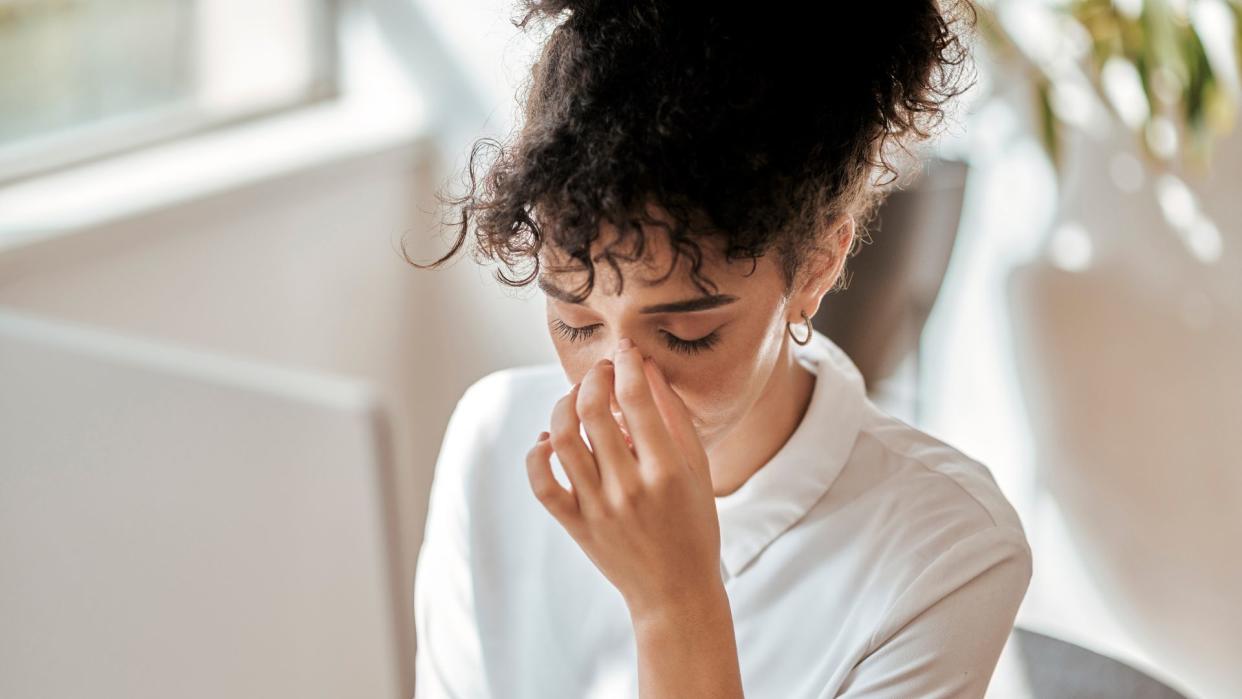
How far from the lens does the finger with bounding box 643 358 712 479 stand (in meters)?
0.94

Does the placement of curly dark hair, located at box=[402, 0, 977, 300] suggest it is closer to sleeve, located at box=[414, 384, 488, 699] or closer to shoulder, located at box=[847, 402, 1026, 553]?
shoulder, located at box=[847, 402, 1026, 553]

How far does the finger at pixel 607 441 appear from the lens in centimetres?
92

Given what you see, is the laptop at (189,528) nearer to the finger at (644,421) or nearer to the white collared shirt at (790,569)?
the finger at (644,421)

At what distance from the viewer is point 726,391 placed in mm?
987

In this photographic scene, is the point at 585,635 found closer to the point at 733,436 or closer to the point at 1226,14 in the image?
the point at 733,436

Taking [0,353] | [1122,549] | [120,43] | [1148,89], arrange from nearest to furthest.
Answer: [0,353]
[1148,89]
[120,43]
[1122,549]

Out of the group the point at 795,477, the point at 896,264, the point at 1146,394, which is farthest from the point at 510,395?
the point at 1146,394

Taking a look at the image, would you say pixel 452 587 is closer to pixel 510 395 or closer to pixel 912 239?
pixel 510 395

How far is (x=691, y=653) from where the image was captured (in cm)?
92

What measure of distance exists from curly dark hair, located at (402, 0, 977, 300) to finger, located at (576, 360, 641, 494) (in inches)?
3.1

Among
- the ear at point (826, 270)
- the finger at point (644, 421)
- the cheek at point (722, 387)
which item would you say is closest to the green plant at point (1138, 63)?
the ear at point (826, 270)

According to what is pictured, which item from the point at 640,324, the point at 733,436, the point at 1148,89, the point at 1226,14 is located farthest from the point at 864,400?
the point at 1226,14

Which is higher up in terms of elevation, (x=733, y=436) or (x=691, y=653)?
(x=733, y=436)

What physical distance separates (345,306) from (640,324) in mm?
1394
